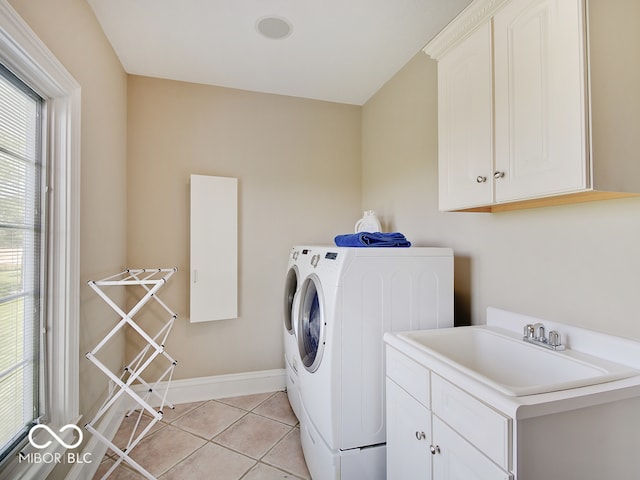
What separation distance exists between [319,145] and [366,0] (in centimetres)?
130

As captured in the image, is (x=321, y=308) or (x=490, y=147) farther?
(x=321, y=308)

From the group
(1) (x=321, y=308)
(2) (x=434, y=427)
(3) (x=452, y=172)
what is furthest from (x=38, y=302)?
(3) (x=452, y=172)

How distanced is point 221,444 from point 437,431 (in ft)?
4.95

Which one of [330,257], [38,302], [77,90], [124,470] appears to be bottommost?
[124,470]

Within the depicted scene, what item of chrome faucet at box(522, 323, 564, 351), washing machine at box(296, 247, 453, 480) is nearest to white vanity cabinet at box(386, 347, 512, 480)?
washing machine at box(296, 247, 453, 480)

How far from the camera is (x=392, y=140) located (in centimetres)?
250

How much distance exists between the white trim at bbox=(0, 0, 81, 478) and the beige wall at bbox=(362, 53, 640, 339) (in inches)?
76.6

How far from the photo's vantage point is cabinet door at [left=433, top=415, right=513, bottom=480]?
86cm

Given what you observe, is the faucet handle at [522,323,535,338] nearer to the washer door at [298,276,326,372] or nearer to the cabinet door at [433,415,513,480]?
the cabinet door at [433,415,513,480]

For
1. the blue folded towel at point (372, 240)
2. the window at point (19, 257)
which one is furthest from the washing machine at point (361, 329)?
the window at point (19, 257)

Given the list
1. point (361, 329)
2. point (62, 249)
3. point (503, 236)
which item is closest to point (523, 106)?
point (503, 236)

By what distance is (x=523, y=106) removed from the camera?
1098 mm

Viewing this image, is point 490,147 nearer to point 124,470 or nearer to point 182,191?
point 182,191

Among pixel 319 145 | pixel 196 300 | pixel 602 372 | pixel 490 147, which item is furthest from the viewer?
pixel 319 145
